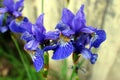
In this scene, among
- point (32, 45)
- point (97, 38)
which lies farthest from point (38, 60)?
point (97, 38)

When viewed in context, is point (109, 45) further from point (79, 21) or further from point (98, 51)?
point (79, 21)

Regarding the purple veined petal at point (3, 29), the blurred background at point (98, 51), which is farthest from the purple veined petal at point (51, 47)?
the purple veined petal at point (3, 29)

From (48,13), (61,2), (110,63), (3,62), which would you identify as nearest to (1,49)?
(3,62)

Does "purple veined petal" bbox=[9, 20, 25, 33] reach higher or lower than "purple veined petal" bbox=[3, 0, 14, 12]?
lower

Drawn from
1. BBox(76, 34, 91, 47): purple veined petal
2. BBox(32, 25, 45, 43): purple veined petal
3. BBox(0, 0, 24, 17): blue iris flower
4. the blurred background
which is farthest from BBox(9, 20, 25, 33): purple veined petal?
BBox(76, 34, 91, 47): purple veined petal

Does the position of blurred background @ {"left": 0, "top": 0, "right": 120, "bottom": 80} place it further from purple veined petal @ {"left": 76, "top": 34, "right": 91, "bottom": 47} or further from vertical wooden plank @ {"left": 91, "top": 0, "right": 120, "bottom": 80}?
purple veined petal @ {"left": 76, "top": 34, "right": 91, "bottom": 47}

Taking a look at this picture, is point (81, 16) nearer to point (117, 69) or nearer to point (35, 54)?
point (35, 54)

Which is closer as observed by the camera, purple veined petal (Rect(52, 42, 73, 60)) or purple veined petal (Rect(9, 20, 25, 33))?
purple veined petal (Rect(52, 42, 73, 60))
